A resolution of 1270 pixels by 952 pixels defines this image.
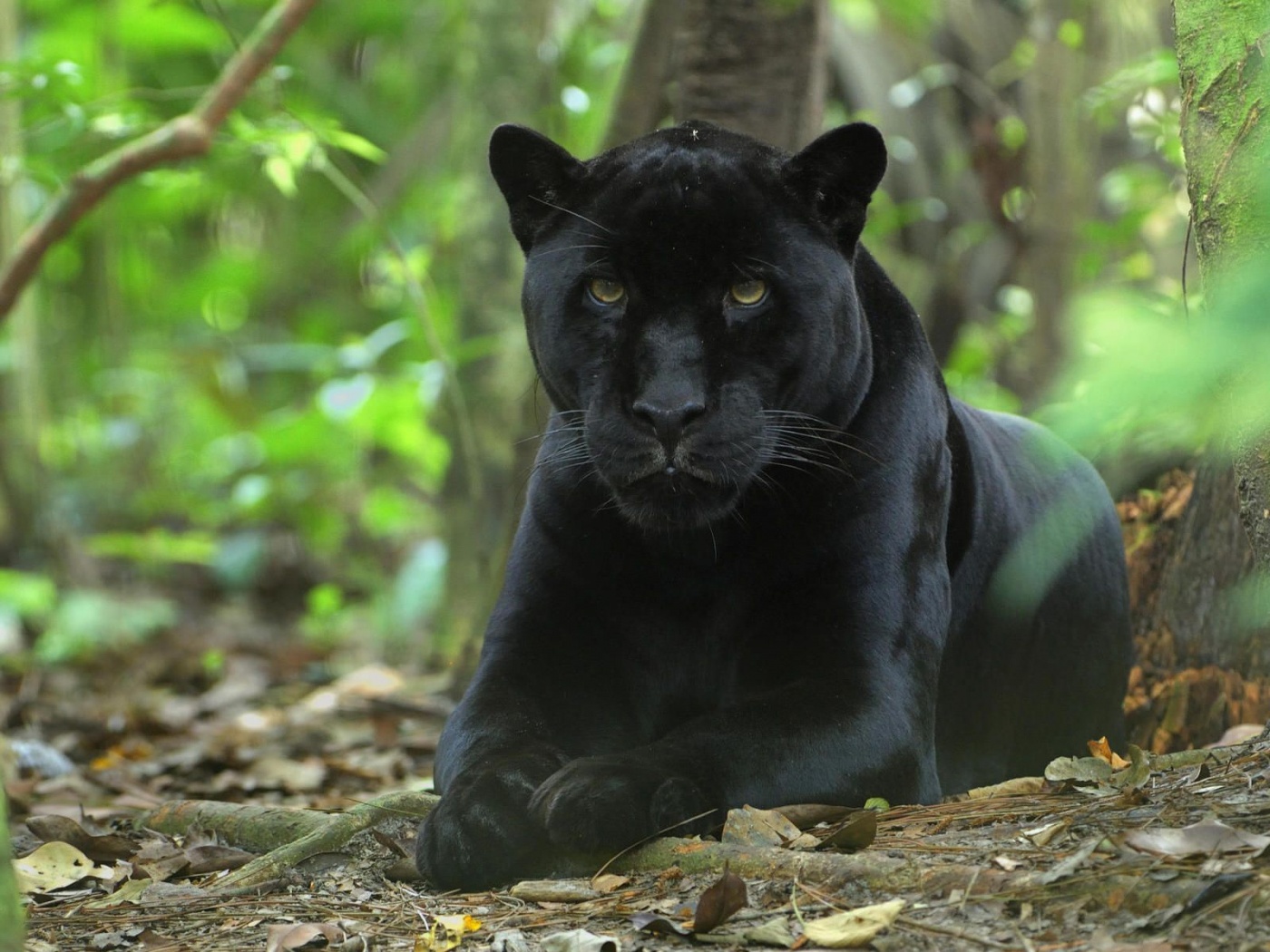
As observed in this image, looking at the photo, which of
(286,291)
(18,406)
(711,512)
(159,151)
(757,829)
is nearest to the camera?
(757,829)

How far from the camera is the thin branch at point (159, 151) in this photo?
3.95 metres

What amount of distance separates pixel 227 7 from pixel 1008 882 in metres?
9.99

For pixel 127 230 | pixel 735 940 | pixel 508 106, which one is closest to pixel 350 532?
pixel 127 230

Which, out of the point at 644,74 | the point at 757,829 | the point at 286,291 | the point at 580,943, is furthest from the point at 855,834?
the point at 286,291

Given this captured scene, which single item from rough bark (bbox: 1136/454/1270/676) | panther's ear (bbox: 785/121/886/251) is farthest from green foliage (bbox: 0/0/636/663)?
rough bark (bbox: 1136/454/1270/676)

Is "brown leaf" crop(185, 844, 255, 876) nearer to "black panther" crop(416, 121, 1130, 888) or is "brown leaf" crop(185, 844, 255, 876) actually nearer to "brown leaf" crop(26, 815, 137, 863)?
"brown leaf" crop(26, 815, 137, 863)

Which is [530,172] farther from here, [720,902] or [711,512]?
[720,902]

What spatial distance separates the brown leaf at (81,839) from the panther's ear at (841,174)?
1.89 m

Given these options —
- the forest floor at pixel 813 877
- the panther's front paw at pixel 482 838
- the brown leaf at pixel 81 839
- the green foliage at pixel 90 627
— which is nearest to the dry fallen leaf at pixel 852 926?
the forest floor at pixel 813 877

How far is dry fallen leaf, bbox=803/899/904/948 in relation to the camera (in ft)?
5.53

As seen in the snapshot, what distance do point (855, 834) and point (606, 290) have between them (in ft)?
3.72

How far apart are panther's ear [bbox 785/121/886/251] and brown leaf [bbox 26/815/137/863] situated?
1.89 metres

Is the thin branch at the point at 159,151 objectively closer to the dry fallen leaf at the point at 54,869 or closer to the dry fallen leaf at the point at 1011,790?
the dry fallen leaf at the point at 54,869

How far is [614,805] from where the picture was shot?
2.14 metres
